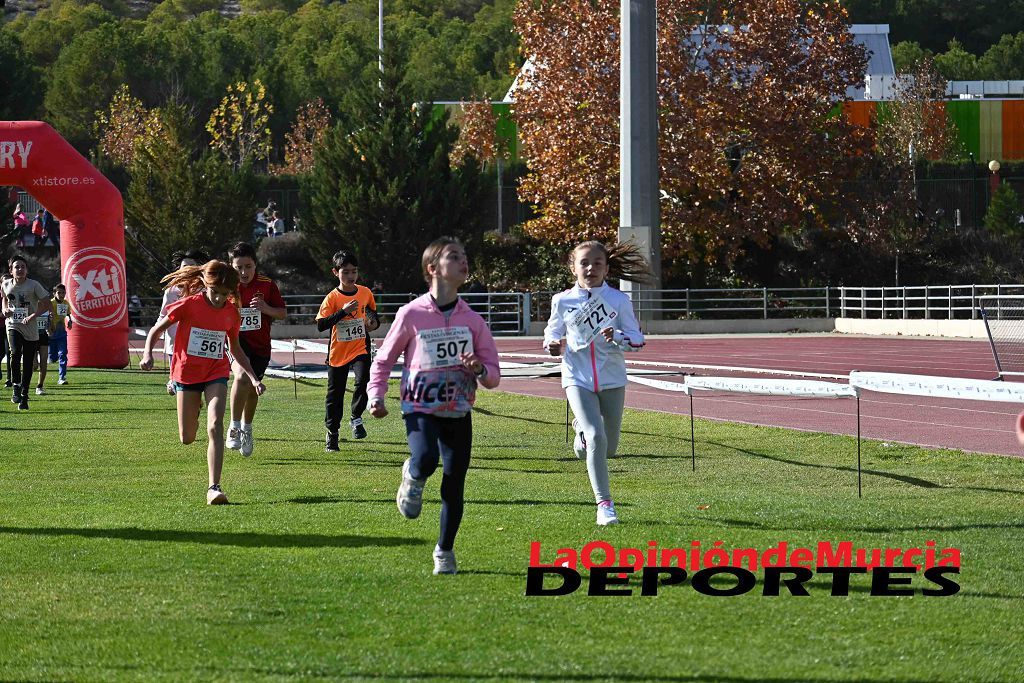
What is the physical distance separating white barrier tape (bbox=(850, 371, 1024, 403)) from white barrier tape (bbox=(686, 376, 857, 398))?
8.0 inches

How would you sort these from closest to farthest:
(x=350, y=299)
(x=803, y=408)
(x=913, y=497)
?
(x=913, y=497) < (x=350, y=299) < (x=803, y=408)

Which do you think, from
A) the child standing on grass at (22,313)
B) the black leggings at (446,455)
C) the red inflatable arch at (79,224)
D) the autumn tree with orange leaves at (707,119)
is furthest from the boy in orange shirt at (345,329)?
the autumn tree with orange leaves at (707,119)

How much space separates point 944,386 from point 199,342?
530 centimetres

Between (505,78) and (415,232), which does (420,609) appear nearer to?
(415,232)

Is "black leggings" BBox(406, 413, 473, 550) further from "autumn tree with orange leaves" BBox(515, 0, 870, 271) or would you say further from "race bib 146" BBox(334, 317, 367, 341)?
"autumn tree with orange leaves" BBox(515, 0, 870, 271)

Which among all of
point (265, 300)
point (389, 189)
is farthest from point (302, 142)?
point (265, 300)

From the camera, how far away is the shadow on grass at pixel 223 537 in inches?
354

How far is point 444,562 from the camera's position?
7.93m

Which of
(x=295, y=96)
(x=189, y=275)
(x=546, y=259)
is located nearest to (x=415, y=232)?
(x=546, y=259)

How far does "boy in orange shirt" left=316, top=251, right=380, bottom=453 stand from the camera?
1513 centimetres

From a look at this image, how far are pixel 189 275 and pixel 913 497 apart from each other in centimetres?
553

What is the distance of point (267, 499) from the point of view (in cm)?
1116

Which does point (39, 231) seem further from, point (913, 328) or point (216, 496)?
point (216, 496)

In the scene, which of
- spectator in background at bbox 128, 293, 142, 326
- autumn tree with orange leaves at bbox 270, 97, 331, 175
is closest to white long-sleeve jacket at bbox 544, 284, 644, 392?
spectator in background at bbox 128, 293, 142, 326
